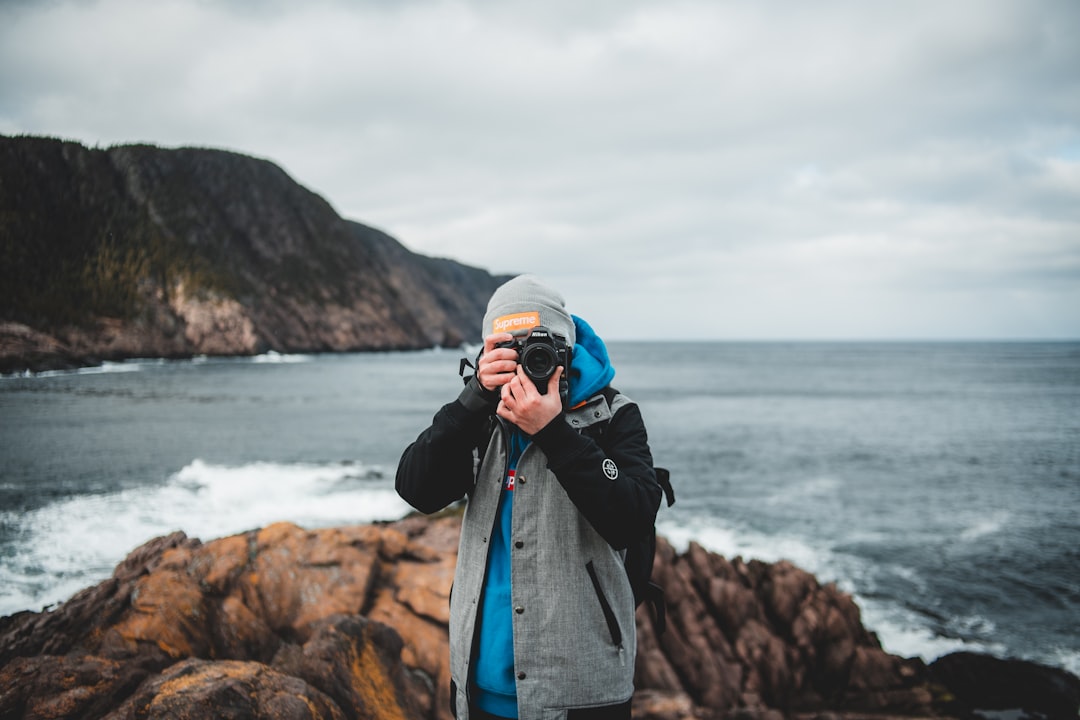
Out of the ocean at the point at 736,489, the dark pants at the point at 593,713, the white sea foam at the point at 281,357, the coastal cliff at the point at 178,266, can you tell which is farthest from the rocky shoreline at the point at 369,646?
the white sea foam at the point at 281,357

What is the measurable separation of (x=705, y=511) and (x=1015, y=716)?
881 centimetres

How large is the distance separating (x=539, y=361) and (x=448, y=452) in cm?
45

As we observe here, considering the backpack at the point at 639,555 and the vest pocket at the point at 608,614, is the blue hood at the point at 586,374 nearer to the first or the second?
the backpack at the point at 639,555

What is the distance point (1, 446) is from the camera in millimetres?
20938

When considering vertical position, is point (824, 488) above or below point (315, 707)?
below

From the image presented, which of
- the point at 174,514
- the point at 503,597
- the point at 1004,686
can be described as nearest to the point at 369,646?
the point at 503,597

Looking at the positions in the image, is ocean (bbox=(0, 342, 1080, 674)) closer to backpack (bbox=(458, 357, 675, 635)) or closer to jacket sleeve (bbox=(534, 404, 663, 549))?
backpack (bbox=(458, 357, 675, 635))

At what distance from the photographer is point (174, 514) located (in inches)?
540

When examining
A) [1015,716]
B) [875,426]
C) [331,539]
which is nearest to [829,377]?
[875,426]

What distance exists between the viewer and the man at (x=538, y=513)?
1.90 m

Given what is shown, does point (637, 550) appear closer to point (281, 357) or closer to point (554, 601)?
point (554, 601)

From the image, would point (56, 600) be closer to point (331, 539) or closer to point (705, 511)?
point (331, 539)

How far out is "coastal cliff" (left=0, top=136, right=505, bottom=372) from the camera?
218 feet

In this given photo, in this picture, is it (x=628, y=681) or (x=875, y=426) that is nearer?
(x=628, y=681)
